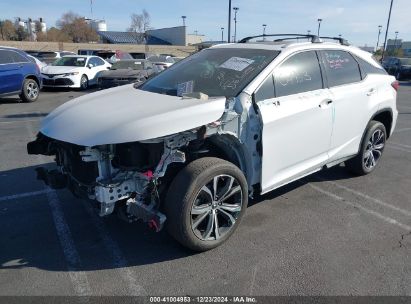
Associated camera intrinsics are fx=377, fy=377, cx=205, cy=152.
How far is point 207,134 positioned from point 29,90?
11.3 m

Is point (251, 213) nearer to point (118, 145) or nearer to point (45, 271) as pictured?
point (118, 145)

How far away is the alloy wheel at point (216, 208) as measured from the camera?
3.32 m

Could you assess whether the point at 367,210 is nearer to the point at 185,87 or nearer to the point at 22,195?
the point at 185,87

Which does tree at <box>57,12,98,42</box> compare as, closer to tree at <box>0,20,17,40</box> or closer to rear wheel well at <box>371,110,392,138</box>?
tree at <box>0,20,17,40</box>

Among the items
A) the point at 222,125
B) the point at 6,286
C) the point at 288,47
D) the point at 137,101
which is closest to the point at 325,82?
the point at 288,47

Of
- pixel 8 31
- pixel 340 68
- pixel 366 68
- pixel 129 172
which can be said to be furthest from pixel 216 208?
pixel 8 31

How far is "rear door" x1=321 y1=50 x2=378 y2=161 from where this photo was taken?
4434mm

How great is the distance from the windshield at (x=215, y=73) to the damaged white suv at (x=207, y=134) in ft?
0.04

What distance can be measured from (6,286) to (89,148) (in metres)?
1.24

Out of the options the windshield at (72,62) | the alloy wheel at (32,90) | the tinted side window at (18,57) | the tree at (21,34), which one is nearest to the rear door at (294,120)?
the tinted side window at (18,57)

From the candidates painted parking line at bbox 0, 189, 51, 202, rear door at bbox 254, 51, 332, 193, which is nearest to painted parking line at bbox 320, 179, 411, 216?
rear door at bbox 254, 51, 332, 193

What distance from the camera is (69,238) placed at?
3648mm

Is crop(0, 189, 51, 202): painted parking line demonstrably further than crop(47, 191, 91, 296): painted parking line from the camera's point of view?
Yes

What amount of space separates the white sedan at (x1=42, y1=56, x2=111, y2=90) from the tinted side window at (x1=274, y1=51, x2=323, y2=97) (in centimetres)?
1269
